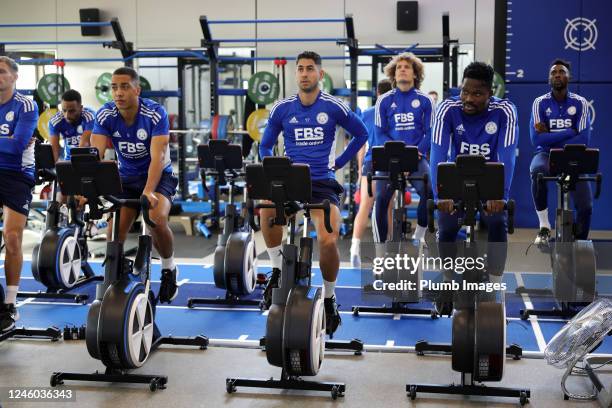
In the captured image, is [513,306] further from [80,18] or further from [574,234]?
[80,18]

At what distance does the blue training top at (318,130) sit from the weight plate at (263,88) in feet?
12.9

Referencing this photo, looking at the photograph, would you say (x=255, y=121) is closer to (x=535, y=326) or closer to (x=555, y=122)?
(x=555, y=122)

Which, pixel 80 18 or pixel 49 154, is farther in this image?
pixel 80 18

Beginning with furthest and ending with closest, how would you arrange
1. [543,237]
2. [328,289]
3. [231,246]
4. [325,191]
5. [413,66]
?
[543,237], [413,66], [231,246], [325,191], [328,289]

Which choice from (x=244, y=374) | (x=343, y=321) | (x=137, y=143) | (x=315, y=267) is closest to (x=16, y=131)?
(x=137, y=143)

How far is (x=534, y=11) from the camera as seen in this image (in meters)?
9.05

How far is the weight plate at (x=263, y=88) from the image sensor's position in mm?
8547

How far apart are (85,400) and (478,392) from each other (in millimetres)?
1887

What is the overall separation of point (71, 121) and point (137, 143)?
2.23m

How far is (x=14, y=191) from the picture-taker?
4777mm

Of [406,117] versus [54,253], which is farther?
[406,117]

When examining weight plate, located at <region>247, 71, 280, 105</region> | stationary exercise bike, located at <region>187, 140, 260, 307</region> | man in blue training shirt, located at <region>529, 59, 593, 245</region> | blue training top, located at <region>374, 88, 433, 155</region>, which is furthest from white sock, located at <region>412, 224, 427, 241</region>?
weight plate, located at <region>247, 71, 280, 105</region>

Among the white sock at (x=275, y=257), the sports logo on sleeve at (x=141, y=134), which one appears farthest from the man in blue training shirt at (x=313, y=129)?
the sports logo on sleeve at (x=141, y=134)

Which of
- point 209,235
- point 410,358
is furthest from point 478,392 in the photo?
point 209,235
